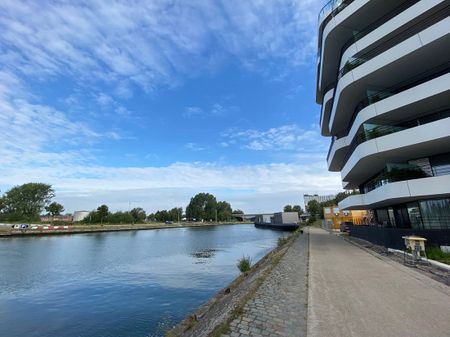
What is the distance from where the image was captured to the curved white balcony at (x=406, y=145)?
55.4 ft

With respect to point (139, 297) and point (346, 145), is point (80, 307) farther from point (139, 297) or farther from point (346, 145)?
point (346, 145)

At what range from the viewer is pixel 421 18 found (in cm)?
1891

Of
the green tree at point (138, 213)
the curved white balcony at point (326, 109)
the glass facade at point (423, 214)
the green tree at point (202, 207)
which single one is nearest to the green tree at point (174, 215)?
the green tree at point (202, 207)

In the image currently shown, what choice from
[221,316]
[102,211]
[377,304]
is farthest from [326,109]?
[102,211]

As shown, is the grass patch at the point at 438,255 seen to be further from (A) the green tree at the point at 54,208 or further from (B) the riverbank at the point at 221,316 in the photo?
(A) the green tree at the point at 54,208

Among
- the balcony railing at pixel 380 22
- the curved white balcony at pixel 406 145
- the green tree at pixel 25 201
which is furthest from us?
the green tree at pixel 25 201

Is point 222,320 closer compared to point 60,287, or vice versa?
point 222,320

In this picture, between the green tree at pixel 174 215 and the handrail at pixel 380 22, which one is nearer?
the handrail at pixel 380 22

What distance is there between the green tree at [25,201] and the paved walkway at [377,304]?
121 metres

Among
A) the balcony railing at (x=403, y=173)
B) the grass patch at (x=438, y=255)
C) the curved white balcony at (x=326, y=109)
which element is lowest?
the grass patch at (x=438, y=255)

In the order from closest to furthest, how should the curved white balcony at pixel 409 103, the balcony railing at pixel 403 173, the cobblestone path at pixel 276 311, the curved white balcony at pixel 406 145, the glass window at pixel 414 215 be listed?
the cobblestone path at pixel 276 311, the curved white balcony at pixel 406 145, the curved white balcony at pixel 409 103, the balcony railing at pixel 403 173, the glass window at pixel 414 215

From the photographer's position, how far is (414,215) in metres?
21.4

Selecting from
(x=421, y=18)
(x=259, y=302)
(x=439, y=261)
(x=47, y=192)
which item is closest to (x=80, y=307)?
(x=259, y=302)

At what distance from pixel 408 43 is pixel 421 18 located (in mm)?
2626
